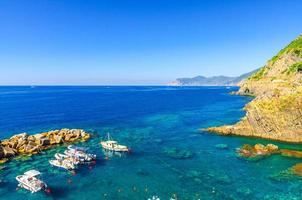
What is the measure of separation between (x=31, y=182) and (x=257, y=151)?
50315mm

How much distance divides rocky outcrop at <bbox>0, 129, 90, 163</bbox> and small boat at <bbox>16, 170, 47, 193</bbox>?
53.4 ft

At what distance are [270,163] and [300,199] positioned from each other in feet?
51.1

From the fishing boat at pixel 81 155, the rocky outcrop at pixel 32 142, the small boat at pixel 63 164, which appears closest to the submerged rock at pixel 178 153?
the fishing boat at pixel 81 155

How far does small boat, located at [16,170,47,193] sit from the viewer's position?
44750 mm

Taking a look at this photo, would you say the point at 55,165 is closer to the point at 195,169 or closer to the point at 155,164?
the point at 155,164

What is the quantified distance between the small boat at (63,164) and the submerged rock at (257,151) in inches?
1540

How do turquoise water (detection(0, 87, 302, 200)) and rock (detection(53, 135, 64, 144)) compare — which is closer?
turquoise water (detection(0, 87, 302, 200))

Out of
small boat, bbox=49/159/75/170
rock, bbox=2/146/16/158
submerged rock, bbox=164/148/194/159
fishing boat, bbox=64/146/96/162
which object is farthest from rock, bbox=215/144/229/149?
rock, bbox=2/146/16/158

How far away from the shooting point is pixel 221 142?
71.5 meters

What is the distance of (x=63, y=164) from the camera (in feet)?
179

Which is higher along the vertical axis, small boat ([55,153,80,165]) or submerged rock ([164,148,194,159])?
small boat ([55,153,80,165])

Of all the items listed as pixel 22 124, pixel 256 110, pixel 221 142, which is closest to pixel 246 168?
pixel 221 142

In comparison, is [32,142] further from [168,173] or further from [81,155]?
[168,173]

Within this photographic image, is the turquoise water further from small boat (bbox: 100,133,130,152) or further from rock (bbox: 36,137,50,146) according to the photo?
rock (bbox: 36,137,50,146)
